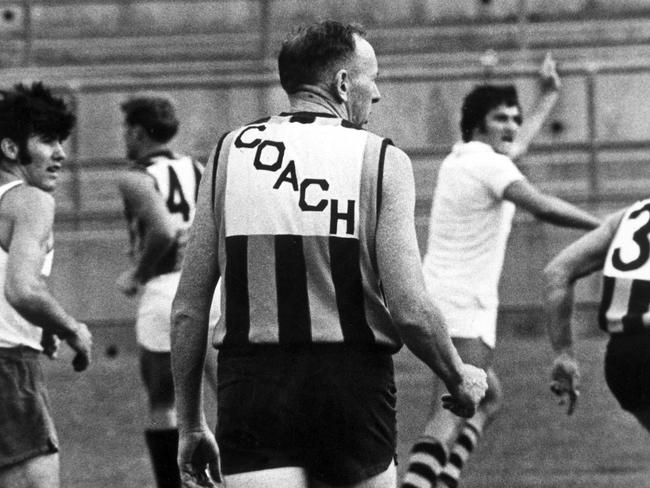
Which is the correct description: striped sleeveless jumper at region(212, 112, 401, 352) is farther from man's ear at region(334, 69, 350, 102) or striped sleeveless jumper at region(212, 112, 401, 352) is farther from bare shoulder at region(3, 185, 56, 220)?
bare shoulder at region(3, 185, 56, 220)

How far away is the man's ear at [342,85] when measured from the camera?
407 centimetres

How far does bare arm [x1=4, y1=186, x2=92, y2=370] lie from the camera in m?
5.29

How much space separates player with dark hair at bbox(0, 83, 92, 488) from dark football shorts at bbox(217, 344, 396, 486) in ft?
5.32

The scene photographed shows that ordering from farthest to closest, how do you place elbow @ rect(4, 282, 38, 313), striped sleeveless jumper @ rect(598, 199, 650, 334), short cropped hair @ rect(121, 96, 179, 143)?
short cropped hair @ rect(121, 96, 179, 143), striped sleeveless jumper @ rect(598, 199, 650, 334), elbow @ rect(4, 282, 38, 313)

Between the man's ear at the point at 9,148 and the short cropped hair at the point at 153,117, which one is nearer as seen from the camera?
the man's ear at the point at 9,148

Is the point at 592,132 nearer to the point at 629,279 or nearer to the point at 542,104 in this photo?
the point at 542,104

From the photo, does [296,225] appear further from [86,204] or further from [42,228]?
[86,204]

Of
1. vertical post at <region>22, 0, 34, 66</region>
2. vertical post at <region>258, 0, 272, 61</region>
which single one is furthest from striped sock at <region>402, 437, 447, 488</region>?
vertical post at <region>22, 0, 34, 66</region>

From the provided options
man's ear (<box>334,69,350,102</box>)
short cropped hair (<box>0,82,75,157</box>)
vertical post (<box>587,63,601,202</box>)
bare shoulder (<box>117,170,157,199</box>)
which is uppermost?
man's ear (<box>334,69,350,102</box>)

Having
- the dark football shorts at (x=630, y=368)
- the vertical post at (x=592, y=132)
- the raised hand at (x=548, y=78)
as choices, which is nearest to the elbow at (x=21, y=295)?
the dark football shorts at (x=630, y=368)

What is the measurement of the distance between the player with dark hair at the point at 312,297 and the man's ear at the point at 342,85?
0.04 metres

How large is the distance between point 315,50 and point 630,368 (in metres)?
2.16

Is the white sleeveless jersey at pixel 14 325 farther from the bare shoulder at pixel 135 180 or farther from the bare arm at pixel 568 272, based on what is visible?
the bare shoulder at pixel 135 180

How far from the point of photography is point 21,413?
542 cm
